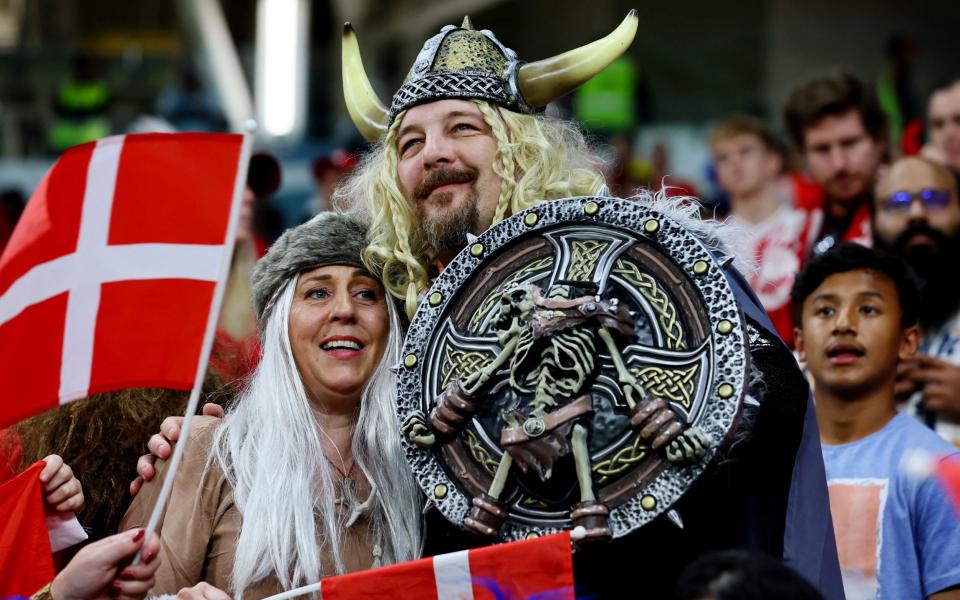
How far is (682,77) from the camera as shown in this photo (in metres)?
15.2

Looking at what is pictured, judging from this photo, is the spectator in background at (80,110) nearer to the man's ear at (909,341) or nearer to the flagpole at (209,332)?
the man's ear at (909,341)

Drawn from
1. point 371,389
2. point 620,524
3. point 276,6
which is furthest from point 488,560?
point 276,6

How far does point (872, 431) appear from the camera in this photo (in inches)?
187

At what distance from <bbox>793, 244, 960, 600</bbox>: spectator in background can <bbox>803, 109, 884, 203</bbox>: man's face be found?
1.66 meters

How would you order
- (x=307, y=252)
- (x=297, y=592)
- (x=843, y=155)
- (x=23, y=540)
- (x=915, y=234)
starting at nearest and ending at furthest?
(x=297, y=592) → (x=23, y=540) → (x=307, y=252) → (x=915, y=234) → (x=843, y=155)

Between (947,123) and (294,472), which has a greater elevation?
(947,123)

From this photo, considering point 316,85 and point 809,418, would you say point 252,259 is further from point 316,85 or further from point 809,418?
point 316,85

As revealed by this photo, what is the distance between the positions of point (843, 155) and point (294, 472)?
343 cm

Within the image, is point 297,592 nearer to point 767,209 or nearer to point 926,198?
point 926,198

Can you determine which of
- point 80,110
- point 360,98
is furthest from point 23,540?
point 80,110

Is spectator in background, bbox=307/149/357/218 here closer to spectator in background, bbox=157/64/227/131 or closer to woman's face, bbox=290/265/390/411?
spectator in background, bbox=157/64/227/131

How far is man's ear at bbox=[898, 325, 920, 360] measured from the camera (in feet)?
16.1

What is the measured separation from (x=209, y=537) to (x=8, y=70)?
13613mm

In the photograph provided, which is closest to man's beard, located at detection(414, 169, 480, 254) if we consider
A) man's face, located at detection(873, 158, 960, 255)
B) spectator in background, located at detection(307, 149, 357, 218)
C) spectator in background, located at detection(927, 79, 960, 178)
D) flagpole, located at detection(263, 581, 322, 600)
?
flagpole, located at detection(263, 581, 322, 600)
